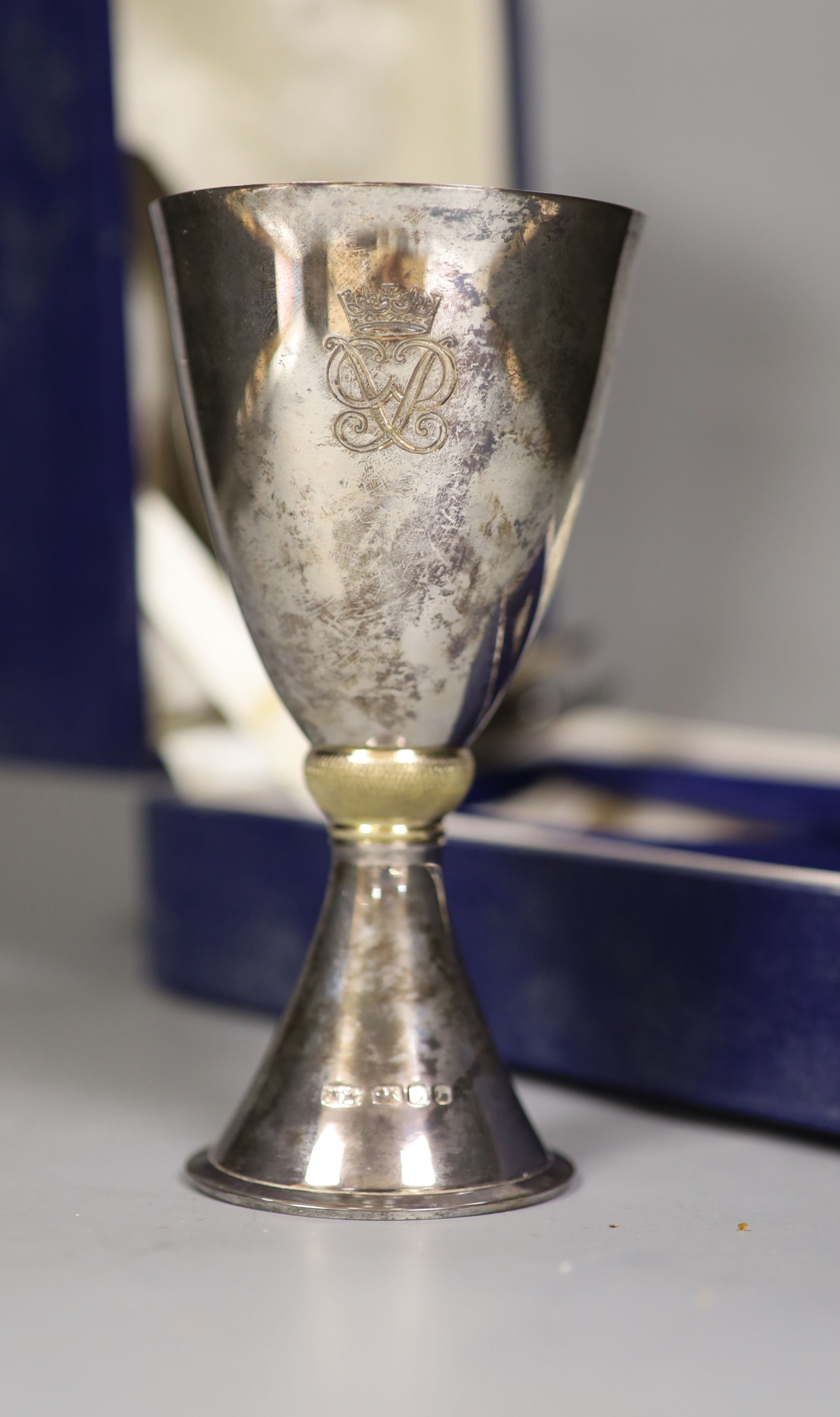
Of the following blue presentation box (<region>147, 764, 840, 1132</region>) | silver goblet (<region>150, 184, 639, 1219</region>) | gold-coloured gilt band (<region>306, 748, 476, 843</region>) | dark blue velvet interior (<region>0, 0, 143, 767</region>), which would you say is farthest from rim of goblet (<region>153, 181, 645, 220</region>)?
dark blue velvet interior (<region>0, 0, 143, 767</region>)

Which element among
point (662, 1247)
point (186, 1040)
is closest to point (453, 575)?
point (662, 1247)

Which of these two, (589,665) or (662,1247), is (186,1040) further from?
(589,665)

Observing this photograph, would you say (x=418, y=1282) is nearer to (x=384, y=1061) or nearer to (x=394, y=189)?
(x=384, y=1061)

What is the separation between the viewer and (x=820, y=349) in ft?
4.37

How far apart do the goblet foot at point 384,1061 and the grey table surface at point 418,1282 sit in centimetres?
1

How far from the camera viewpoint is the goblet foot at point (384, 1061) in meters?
0.69

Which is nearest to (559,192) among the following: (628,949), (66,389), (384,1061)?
(66,389)

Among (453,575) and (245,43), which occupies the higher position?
(245,43)

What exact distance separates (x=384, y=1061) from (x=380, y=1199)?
0.18 ft

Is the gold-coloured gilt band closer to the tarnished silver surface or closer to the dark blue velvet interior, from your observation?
the tarnished silver surface

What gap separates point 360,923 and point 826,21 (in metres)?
0.91

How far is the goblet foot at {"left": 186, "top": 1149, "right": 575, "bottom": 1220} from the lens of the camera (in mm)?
680

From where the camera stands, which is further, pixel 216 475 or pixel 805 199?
pixel 805 199

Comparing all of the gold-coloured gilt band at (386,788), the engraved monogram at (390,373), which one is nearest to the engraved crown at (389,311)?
the engraved monogram at (390,373)
